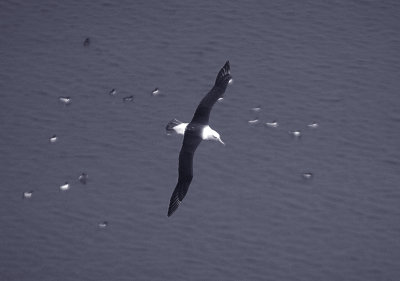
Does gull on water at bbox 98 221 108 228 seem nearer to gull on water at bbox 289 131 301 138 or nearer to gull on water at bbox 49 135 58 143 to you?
gull on water at bbox 49 135 58 143

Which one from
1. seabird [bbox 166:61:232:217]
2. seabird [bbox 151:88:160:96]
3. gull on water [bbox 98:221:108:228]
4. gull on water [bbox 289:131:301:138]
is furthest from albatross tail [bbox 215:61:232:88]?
seabird [bbox 151:88:160:96]

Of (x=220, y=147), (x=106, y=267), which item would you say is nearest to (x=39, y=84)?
(x=220, y=147)

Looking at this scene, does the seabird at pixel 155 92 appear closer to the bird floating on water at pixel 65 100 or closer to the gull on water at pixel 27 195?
the bird floating on water at pixel 65 100

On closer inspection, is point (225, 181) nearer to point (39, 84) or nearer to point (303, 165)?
point (303, 165)

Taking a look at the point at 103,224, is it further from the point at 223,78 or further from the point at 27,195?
the point at 223,78

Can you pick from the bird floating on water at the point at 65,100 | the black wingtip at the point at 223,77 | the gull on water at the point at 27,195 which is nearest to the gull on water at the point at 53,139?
the bird floating on water at the point at 65,100
